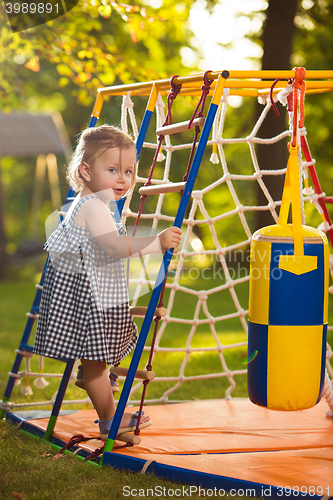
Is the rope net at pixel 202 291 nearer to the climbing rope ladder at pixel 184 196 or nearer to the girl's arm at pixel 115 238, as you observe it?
the climbing rope ladder at pixel 184 196

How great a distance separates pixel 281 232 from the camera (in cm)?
204

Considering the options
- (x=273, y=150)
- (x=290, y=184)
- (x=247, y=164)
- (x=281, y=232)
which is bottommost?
(x=281, y=232)

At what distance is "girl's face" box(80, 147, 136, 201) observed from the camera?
219 centimetres

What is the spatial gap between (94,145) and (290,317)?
3.43ft

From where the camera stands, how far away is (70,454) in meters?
2.19

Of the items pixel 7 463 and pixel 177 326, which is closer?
pixel 7 463

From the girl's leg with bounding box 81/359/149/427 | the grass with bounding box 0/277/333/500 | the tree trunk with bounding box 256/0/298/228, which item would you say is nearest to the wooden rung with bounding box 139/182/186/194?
the girl's leg with bounding box 81/359/149/427

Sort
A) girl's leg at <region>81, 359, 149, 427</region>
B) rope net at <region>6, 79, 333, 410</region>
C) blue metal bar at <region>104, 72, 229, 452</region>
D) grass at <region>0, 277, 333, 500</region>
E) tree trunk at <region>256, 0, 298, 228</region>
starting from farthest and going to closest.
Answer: tree trunk at <region>256, 0, 298, 228</region>, rope net at <region>6, 79, 333, 410</region>, girl's leg at <region>81, 359, 149, 427</region>, blue metal bar at <region>104, 72, 229, 452</region>, grass at <region>0, 277, 333, 500</region>

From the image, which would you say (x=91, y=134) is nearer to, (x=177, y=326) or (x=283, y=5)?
(x=283, y=5)

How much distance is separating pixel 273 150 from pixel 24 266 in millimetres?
5994

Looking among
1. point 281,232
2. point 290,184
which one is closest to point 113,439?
point 281,232

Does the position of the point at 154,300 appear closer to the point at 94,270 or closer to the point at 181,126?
the point at 94,270

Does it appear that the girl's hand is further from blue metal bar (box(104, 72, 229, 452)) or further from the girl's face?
the girl's face

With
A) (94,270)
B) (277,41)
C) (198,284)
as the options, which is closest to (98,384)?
(94,270)
